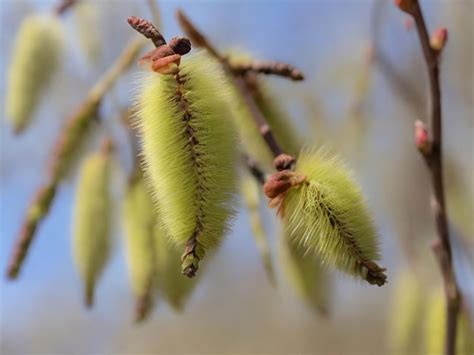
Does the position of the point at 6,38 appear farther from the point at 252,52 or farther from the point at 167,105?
the point at 167,105

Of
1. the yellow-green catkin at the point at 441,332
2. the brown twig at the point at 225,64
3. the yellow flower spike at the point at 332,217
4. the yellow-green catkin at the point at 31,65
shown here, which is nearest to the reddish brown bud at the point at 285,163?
the yellow flower spike at the point at 332,217

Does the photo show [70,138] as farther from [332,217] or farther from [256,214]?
[332,217]

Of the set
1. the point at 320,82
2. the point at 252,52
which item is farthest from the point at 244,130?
the point at 320,82

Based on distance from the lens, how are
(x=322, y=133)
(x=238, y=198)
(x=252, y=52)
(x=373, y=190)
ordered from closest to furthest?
(x=238, y=198), (x=252, y=52), (x=322, y=133), (x=373, y=190)

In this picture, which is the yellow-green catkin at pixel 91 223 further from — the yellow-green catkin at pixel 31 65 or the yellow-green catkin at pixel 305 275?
the yellow-green catkin at pixel 305 275

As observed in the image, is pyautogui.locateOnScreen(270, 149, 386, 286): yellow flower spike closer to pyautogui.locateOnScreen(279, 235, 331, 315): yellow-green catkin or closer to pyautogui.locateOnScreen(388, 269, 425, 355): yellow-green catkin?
pyautogui.locateOnScreen(279, 235, 331, 315): yellow-green catkin

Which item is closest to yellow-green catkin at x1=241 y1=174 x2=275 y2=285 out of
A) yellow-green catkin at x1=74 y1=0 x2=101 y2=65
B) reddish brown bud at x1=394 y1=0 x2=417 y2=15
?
reddish brown bud at x1=394 y1=0 x2=417 y2=15
